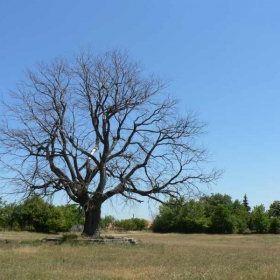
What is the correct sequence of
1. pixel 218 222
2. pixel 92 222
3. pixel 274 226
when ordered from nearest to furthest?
pixel 92 222
pixel 218 222
pixel 274 226

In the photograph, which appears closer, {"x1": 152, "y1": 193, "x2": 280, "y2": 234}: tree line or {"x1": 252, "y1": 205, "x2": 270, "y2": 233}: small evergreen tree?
{"x1": 152, "y1": 193, "x2": 280, "y2": 234}: tree line

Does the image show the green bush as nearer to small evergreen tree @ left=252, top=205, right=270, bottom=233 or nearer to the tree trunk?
small evergreen tree @ left=252, top=205, right=270, bottom=233

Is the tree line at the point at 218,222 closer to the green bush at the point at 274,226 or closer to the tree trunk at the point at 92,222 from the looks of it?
the green bush at the point at 274,226

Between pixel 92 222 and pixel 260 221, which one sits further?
pixel 260 221

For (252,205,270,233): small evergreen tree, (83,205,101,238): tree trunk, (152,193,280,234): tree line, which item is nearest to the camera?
(83,205,101,238): tree trunk

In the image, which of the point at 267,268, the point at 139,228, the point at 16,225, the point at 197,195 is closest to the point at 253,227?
the point at 139,228

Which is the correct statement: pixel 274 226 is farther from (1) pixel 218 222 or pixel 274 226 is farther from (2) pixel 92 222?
(2) pixel 92 222

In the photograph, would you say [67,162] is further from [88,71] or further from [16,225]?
[16,225]

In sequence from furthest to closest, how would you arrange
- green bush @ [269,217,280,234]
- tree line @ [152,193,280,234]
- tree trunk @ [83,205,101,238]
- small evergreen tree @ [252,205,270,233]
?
small evergreen tree @ [252,205,270,233] → green bush @ [269,217,280,234] → tree line @ [152,193,280,234] → tree trunk @ [83,205,101,238]

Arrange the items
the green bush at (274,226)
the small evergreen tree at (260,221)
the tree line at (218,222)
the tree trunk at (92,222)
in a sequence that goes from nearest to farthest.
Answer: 1. the tree trunk at (92,222)
2. the tree line at (218,222)
3. the green bush at (274,226)
4. the small evergreen tree at (260,221)

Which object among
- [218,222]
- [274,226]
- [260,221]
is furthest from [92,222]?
[274,226]

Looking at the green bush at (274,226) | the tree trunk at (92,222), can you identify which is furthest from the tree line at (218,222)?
the tree trunk at (92,222)

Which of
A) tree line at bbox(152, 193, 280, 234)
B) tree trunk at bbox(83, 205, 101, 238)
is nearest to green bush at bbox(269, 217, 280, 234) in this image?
tree line at bbox(152, 193, 280, 234)

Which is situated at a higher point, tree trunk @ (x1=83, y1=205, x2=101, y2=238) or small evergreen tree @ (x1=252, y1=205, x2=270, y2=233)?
small evergreen tree @ (x1=252, y1=205, x2=270, y2=233)
